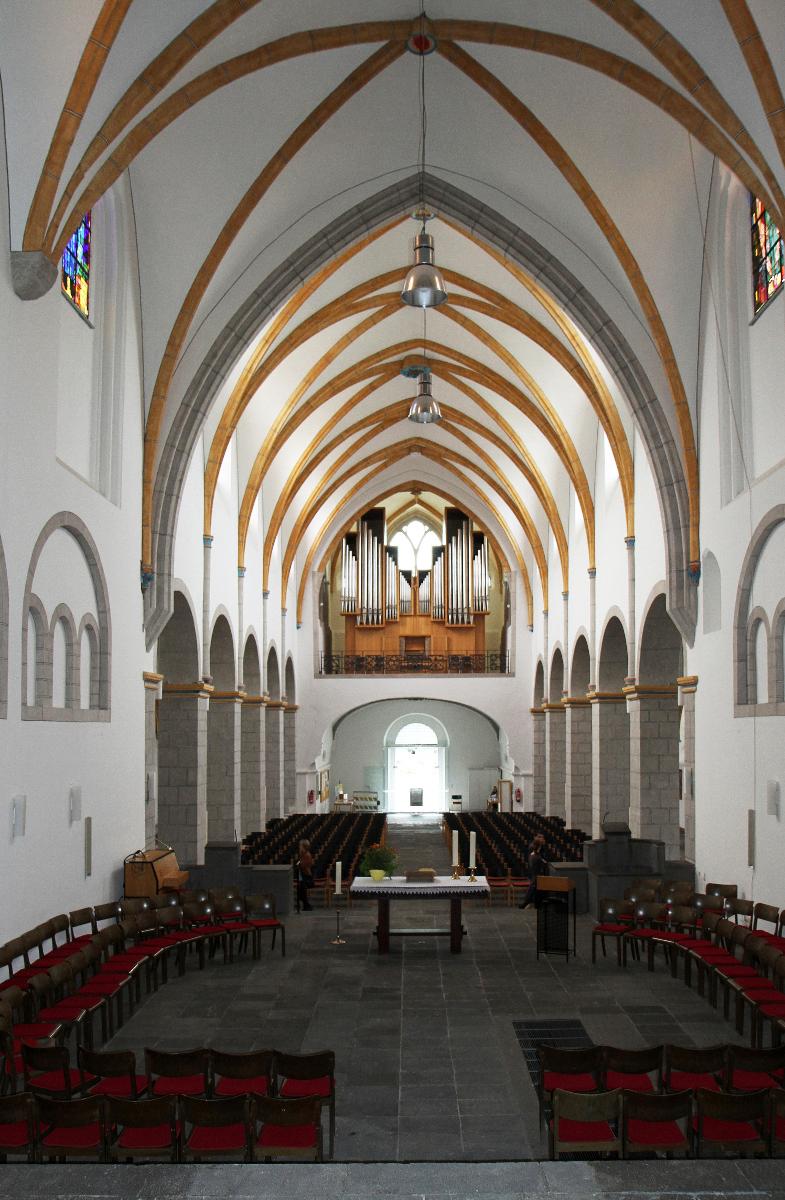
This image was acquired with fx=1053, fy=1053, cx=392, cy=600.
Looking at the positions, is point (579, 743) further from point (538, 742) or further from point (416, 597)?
point (416, 597)

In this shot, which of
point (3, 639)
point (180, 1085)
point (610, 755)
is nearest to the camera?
point (180, 1085)

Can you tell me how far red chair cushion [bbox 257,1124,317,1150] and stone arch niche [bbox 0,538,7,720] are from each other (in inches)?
187

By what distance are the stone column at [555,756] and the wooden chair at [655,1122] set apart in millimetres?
22764

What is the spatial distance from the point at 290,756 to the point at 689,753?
61.6ft

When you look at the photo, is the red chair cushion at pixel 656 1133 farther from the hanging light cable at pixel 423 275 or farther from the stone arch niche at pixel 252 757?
the stone arch niche at pixel 252 757

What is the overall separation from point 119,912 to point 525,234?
11075mm

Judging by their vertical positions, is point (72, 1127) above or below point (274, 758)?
below

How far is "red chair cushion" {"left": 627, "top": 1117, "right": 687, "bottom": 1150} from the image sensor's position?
616cm

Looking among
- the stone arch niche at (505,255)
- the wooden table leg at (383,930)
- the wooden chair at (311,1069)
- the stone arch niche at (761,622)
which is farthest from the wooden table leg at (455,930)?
the wooden chair at (311,1069)

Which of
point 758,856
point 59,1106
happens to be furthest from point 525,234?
point 59,1106

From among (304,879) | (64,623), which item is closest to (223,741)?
(304,879)

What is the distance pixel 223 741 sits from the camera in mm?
21297

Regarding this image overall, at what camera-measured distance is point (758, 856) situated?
12.6 m

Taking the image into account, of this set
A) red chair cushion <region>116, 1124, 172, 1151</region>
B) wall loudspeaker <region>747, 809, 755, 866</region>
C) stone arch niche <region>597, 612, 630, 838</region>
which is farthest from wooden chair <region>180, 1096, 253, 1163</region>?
stone arch niche <region>597, 612, 630, 838</region>
